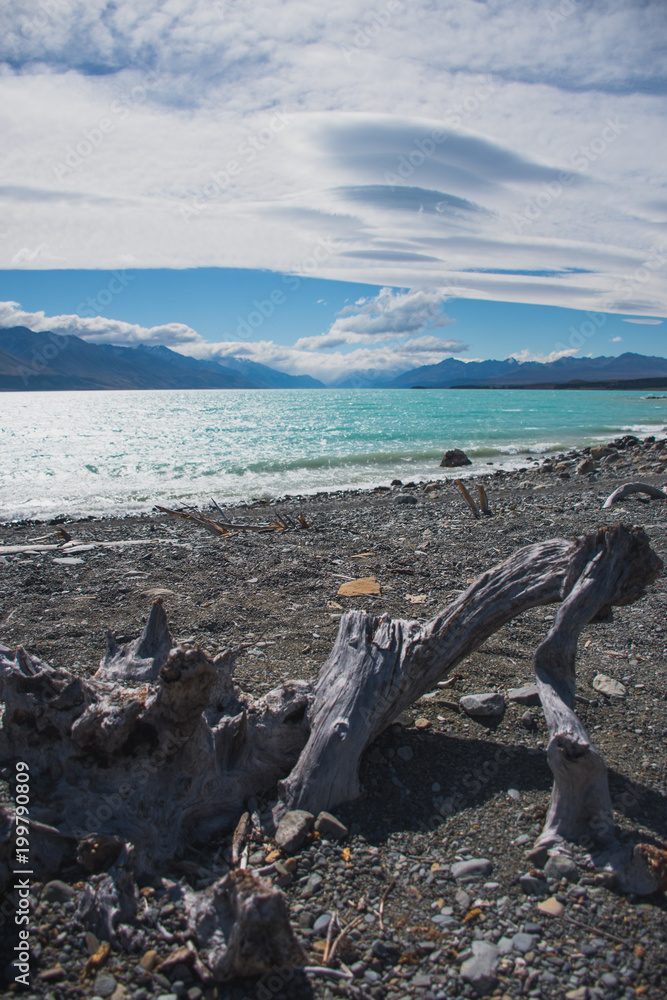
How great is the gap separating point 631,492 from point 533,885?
1204cm

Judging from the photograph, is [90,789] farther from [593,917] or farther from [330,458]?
[330,458]

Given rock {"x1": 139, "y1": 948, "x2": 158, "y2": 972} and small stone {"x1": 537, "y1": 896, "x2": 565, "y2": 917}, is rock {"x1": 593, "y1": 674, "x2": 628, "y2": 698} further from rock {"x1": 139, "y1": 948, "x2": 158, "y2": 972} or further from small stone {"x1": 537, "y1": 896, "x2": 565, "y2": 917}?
rock {"x1": 139, "y1": 948, "x2": 158, "y2": 972}

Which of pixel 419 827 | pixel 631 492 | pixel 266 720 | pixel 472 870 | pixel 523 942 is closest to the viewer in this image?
pixel 523 942

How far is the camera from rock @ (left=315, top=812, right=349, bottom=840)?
3.38 meters

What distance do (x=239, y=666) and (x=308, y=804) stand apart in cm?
224

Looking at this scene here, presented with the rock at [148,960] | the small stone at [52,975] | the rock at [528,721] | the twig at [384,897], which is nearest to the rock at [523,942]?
the twig at [384,897]

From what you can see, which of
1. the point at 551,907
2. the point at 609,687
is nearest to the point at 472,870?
the point at 551,907

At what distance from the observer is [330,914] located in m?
2.90

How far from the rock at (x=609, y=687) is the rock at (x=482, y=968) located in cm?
272

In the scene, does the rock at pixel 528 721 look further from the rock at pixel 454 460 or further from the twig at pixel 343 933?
the rock at pixel 454 460

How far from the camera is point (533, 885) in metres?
2.96

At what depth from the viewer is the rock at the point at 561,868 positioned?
2992 millimetres

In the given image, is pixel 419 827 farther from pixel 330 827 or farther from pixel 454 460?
pixel 454 460

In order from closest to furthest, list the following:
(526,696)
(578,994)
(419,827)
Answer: (578,994) < (419,827) < (526,696)
